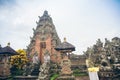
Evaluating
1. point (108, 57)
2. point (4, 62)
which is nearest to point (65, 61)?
point (108, 57)

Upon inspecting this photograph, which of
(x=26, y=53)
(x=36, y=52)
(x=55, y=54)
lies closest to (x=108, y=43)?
(x=55, y=54)

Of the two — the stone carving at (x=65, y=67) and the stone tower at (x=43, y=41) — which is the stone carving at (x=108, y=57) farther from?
the stone tower at (x=43, y=41)

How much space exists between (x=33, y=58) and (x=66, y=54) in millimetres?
20507

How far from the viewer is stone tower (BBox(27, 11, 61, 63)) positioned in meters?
36.5

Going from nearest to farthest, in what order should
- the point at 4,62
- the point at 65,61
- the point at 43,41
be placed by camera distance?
the point at 65,61 → the point at 4,62 → the point at 43,41

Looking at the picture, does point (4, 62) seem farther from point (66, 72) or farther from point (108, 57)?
point (108, 57)

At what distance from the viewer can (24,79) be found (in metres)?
19.1

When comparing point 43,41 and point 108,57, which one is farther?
point 43,41

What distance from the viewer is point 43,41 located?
37.5 metres

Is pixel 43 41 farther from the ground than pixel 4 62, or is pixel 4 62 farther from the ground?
pixel 43 41

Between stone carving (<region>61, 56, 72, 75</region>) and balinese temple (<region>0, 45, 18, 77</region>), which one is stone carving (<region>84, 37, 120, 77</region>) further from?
balinese temple (<region>0, 45, 18, 77</region>)

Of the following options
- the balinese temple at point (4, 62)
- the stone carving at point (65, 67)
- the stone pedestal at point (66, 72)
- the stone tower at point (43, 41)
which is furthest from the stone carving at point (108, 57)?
the stone tower at point (43, 41)

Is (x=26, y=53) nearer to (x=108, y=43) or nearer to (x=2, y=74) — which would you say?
(x=2, y=74)

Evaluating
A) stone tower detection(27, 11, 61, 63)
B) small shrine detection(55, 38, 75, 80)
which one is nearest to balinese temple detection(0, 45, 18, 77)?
small shrine detection(55, 38, 75, 80)
